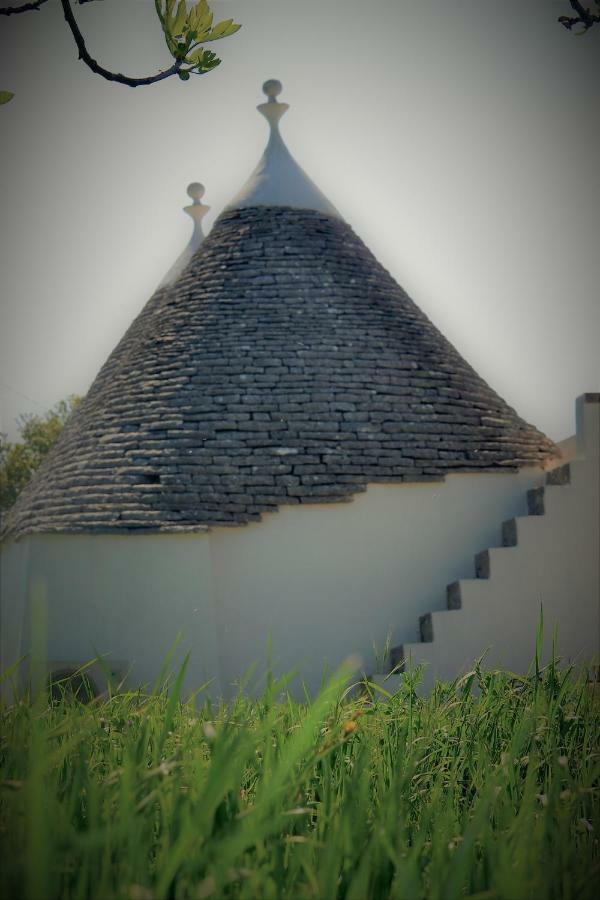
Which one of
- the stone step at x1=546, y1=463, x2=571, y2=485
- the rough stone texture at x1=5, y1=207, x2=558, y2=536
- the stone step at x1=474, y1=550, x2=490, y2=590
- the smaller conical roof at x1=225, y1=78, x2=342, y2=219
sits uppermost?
the smaller conical roof at x1=225, y1=78, x2=342, y2=219

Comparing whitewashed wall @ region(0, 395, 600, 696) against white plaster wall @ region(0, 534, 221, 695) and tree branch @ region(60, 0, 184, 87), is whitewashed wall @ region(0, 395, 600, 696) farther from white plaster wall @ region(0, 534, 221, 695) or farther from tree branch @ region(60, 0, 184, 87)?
tree branch @ region(60, 0, 184, 87)

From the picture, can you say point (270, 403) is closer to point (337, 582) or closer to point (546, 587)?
point (337, 582)

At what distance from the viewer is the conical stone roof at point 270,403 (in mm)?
10758

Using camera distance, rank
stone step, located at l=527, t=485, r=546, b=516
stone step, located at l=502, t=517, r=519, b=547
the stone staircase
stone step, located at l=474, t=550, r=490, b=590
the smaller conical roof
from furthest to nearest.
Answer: the smaller conical roof < stone step, located at l=527, t=485, r=546, b=516 < stone step, located at l=502, t=517, r=519, b=547 < stone step, located at l=474, t=550, r=490, b=590 < the stone staircase

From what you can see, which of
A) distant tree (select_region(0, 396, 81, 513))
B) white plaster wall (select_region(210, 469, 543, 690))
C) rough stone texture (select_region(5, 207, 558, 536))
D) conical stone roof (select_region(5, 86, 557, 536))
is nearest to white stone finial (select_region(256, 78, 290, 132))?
conical stone roof (select_region(5, 86, 557, 536))

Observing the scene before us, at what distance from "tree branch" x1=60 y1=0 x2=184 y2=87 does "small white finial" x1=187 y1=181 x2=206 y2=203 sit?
520 inches

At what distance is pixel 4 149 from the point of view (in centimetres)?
914

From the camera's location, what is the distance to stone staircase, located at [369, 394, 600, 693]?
1063 centimetres

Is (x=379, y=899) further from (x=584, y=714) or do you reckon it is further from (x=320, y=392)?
(x=320, y=392)

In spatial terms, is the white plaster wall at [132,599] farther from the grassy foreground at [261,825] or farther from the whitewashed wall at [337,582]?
the grassy foreground at [261,825]

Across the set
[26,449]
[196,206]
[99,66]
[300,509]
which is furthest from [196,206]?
[26,449]

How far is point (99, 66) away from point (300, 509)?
27.0 feet

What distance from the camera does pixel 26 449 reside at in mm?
35219

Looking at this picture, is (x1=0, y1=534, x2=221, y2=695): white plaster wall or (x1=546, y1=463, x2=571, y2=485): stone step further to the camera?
(x1=546, y1=463, x2=571, y2=485): stone step
